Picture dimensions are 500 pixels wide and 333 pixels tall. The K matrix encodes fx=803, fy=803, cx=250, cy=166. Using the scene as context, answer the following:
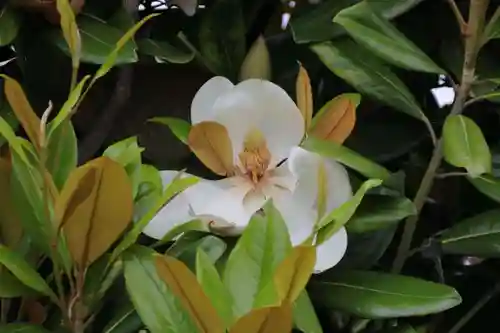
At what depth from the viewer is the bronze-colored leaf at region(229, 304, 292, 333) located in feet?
1.48

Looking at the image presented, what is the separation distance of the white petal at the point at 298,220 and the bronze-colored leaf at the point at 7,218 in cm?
20

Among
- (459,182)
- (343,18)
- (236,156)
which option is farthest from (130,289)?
(459,182)

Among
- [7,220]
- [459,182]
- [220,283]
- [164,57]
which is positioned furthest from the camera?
[459,182]

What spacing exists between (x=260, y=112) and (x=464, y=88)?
0.18m

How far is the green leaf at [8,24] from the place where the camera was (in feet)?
2.21

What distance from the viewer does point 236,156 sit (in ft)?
2.15

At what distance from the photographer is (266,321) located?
46 centimetres

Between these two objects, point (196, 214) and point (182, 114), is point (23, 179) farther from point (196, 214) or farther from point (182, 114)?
point (182, 114)

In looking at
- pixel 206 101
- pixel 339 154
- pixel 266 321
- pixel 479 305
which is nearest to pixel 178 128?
pixel 206 101

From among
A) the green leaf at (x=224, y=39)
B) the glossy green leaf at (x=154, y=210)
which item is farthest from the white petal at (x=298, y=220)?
the green leaf at (x=224, y=39)

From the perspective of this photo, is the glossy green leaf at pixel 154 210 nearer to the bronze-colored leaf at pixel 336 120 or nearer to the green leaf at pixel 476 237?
the bronze-colored leaf at pixel 336 120

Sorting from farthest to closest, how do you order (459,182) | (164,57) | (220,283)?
(459,182) → (164,57) → (220,283)

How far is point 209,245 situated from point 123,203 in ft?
0.26

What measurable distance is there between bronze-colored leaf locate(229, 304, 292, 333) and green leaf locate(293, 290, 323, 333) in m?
0.09
